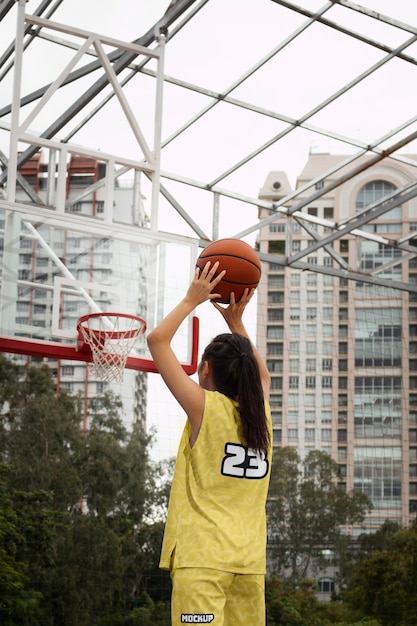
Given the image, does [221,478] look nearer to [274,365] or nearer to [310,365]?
[274,365]

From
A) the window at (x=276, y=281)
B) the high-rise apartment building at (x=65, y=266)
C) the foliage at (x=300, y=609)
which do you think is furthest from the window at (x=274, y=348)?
the high-rise apartment building at (x=65, y=266)

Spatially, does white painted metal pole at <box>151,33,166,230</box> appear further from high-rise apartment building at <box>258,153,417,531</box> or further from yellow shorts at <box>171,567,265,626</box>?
high-rise apartment building at <box>258,153,417,531</box>

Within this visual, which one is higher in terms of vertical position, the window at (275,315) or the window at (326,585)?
the window at (275,315)

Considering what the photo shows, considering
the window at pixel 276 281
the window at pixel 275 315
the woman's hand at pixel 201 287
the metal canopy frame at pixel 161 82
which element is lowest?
the woman's hand at pixel 201 287

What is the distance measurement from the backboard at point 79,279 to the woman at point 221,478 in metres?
3.38

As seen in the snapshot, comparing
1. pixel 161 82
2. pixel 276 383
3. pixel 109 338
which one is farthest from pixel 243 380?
pixel 276 383

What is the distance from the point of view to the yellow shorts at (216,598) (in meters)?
2.68

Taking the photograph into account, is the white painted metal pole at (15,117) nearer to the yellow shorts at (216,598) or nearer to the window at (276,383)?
the yellow shorts at (216,598)

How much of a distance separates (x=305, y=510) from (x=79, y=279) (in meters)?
10.7

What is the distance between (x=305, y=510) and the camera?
16.6 metres

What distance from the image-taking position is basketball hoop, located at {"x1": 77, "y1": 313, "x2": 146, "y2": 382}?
20.8 ft

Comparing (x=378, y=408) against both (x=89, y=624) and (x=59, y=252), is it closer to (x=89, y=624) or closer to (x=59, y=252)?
(x=89, y=624)

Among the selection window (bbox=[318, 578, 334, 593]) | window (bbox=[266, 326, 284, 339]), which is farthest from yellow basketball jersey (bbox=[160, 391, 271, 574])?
window (bbox=[318, 578, 334, 593])

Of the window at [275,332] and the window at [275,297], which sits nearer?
the window at [275,297]
